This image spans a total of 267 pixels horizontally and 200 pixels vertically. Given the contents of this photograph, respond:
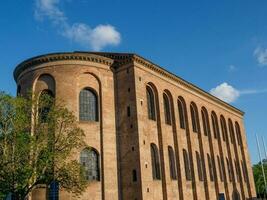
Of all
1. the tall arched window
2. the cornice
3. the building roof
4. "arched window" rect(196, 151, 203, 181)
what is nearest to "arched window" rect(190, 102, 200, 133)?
"arched window" rect(196, 151, 203, 181)

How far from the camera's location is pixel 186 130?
A: 32.5m

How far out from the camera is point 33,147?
19.0 meters

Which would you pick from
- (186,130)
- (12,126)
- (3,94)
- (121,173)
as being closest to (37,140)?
(12,126)

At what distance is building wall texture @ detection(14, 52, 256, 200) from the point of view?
24.7 m

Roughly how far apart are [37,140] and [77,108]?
6.30m

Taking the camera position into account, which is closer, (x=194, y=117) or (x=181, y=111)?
(x=181, y=111)

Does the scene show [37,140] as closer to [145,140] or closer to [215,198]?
[145,140]

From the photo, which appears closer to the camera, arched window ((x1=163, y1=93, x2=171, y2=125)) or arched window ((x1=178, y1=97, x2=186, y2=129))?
arched window ((x1=163, y1=93, x2=171, y2=125))

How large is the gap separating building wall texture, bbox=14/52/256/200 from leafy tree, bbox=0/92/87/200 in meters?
3.34

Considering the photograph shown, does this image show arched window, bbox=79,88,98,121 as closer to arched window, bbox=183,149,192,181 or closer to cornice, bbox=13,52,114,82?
cornice, bbox=13,52,114,82

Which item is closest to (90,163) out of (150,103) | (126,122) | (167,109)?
(126,122)

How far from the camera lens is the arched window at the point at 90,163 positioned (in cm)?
2433

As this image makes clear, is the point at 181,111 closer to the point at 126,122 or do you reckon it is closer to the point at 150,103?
the point at 150,103

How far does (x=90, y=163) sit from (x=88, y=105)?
455cm
